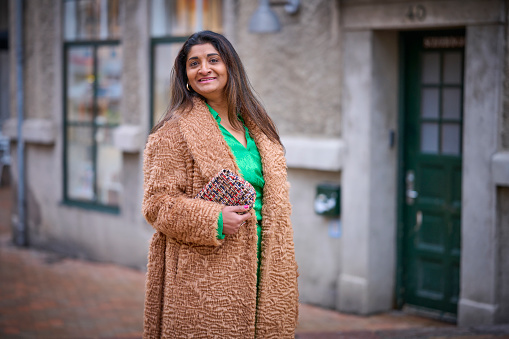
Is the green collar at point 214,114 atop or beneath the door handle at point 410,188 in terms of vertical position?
atop

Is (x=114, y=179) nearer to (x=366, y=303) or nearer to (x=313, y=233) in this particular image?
(x=313, y=233)

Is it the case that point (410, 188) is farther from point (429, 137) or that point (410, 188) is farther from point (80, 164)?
point (80, 164)

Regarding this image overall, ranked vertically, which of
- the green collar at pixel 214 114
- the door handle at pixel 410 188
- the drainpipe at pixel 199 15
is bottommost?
the door handle at pixel 410 188

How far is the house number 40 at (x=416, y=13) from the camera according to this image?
5.70m

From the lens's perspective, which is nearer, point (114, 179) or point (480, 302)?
point (480, 302)

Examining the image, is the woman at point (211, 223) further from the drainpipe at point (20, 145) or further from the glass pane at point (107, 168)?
the drainpipe at point (20, 145)

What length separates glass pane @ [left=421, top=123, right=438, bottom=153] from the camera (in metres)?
6.19

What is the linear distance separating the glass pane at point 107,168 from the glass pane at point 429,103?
410 cm

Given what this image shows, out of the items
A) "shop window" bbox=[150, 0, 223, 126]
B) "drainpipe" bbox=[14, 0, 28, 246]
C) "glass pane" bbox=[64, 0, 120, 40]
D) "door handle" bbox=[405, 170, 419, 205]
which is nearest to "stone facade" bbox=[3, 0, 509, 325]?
"door handle" bbox=[405, 170, 419, 205]

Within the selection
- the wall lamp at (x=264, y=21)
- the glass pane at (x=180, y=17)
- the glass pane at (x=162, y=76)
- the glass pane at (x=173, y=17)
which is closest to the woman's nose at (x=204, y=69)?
the wall lamp at (x=264, y=21)

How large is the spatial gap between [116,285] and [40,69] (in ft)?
11.5

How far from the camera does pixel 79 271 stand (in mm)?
8492

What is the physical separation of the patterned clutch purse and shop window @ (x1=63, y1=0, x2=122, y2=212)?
6.09 metres

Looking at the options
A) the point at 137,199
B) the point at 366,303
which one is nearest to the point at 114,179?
the point at 137,199
